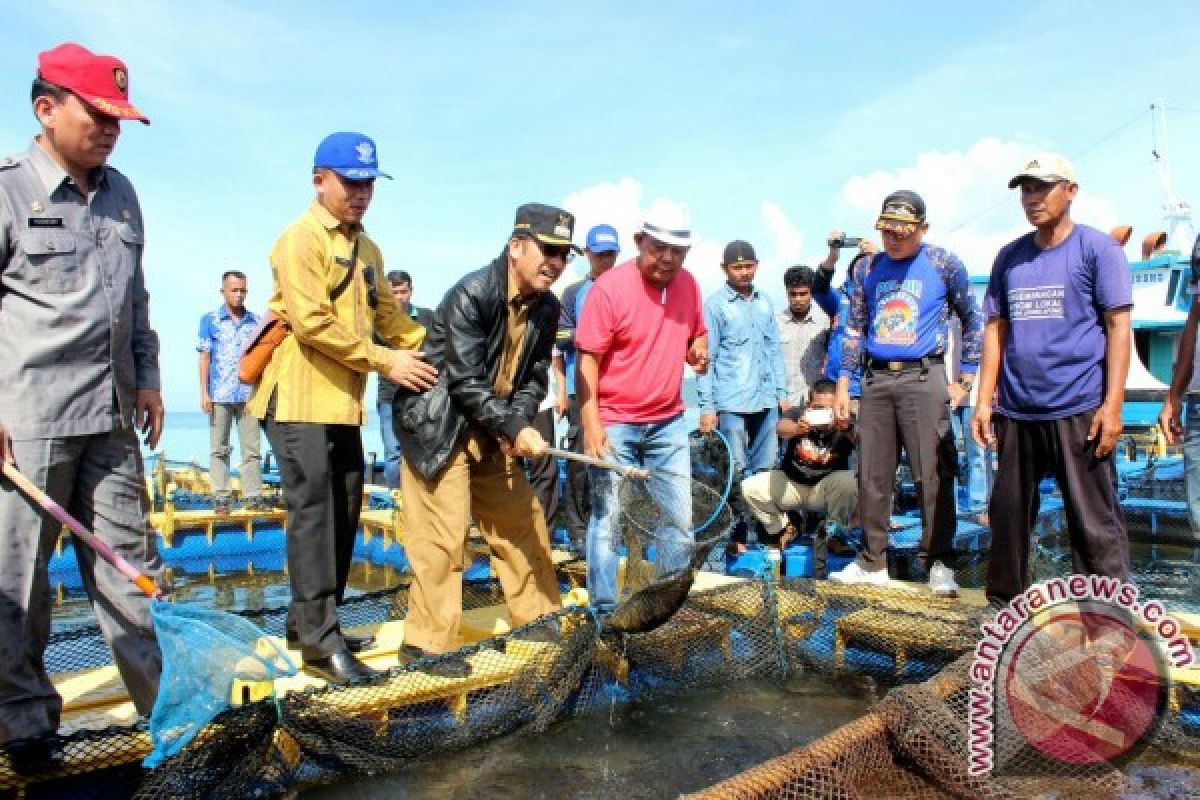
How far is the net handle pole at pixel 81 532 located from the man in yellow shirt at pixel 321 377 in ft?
2.41

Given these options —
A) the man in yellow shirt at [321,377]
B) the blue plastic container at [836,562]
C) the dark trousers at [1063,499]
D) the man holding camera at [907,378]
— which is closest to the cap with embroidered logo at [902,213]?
the man holding camera at [907,378]

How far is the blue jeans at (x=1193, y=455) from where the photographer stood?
13.6 feet

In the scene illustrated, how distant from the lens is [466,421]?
3941mm

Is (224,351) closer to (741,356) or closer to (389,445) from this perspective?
(389,445)

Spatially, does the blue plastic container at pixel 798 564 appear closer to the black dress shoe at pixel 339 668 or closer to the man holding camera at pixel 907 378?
the man holding camera at pixel 907 378

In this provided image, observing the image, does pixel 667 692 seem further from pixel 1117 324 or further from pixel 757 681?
pixel 1117 324

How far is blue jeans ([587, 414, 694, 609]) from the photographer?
14.1 ft

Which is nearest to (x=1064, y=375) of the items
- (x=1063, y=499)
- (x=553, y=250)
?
(x=1063, y=499)

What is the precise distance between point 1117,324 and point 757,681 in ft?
7.63

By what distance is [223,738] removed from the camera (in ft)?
9.16

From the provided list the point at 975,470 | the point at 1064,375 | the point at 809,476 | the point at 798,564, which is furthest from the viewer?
the point at 975,470

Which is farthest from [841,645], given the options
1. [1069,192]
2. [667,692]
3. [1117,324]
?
[1069,192]

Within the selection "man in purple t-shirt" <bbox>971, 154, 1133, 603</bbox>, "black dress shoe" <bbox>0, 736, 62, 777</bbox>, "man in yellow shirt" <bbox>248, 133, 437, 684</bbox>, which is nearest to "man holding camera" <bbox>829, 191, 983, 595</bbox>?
"man in purple t-shirt" <bbox>971, 154, 1133, 603</bbox>

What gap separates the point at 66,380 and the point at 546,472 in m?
4.28
